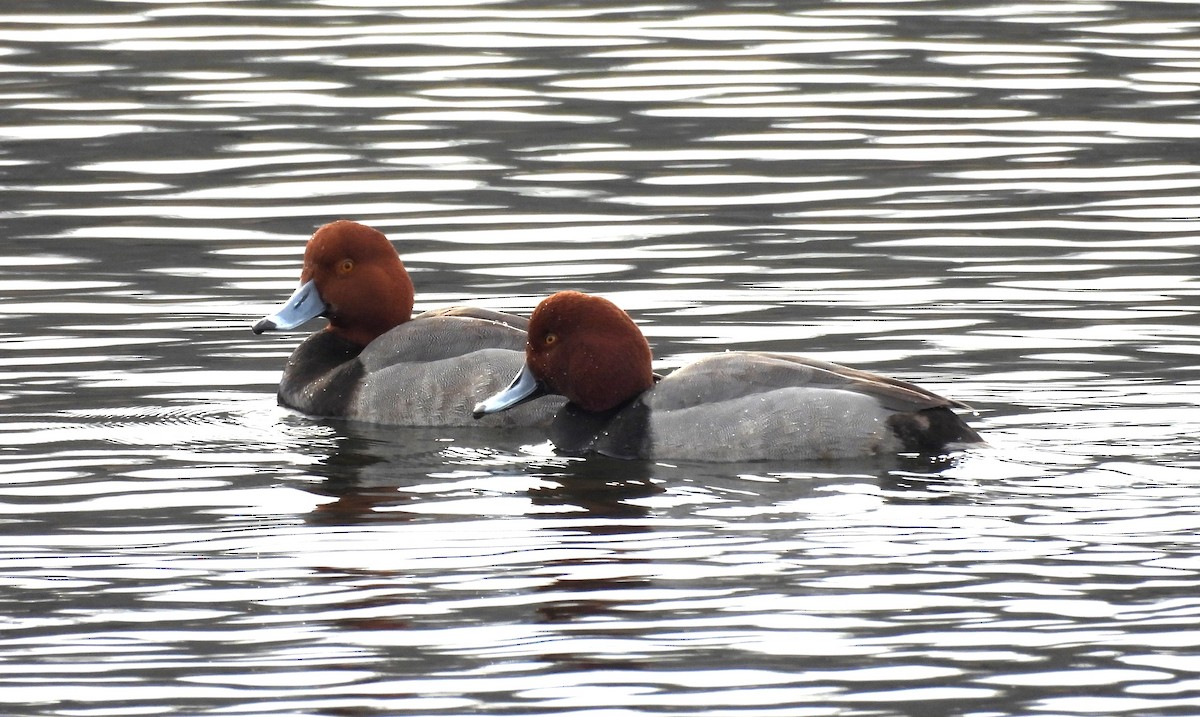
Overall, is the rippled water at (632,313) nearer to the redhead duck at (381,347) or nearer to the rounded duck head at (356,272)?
the redhead duck at (381,347)

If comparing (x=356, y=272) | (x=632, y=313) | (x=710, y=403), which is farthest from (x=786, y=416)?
(x=632, y=313)

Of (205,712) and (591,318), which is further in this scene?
(591,318)

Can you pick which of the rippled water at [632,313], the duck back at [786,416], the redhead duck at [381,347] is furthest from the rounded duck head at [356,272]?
the duck back at [786,416]

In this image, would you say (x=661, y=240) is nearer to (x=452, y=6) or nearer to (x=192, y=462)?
(x=192, y=462)

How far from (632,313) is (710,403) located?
2.54 metres

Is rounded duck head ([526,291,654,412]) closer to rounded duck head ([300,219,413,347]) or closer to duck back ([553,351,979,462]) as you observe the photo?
duck back ([553,351,979,462])

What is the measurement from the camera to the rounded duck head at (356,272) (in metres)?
10.2

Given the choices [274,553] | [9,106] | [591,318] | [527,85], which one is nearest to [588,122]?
[527,85]

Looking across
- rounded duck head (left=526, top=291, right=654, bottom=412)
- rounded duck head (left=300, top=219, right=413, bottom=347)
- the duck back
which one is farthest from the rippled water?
rounded duck head (left=300, top=219, right=413, bottom=347)

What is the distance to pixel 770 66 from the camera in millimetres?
17094

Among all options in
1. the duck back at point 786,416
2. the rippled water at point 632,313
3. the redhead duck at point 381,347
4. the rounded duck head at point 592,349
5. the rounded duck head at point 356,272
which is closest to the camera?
the rippled water at point 632,313

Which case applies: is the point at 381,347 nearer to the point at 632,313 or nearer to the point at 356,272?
the point at 356,272

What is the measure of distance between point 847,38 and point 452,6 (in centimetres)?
353

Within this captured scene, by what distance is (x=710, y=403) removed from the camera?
8.73 metres
